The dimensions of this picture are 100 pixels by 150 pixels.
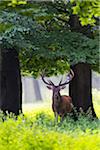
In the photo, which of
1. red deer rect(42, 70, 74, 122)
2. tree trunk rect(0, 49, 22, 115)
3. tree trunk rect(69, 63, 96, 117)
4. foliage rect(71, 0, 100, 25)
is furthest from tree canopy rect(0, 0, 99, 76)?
foliage rect(71, 0, 100, 25)

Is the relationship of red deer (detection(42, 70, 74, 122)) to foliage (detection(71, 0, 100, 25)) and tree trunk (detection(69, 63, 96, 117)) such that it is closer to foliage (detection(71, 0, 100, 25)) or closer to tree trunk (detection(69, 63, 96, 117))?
tree trunk (detection(69, 63, 96, 117))

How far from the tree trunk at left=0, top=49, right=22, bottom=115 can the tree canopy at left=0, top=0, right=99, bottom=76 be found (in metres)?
0.41

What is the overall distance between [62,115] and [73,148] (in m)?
7.93

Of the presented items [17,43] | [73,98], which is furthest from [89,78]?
[17,43]

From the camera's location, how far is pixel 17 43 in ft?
38.5

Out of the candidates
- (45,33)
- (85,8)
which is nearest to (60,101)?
(45,33)

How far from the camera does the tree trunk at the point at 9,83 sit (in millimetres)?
14164

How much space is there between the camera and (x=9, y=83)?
14320 mm

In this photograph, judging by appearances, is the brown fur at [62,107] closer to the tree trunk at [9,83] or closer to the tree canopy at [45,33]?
the tree trunk at [9,83]

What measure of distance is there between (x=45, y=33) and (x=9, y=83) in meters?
2.37

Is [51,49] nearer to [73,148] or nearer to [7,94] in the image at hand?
[7,94]

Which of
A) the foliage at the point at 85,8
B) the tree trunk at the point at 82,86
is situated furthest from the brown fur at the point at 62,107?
the foliage at the point at 85,8

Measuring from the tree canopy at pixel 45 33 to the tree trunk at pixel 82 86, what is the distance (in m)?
1.56

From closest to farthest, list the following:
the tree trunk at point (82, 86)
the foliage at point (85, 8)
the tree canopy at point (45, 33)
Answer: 1. the foliage at point (85, 8)
2. the tree canopy at point (45, 33)
3. the tree trunk at point (82, 86)
